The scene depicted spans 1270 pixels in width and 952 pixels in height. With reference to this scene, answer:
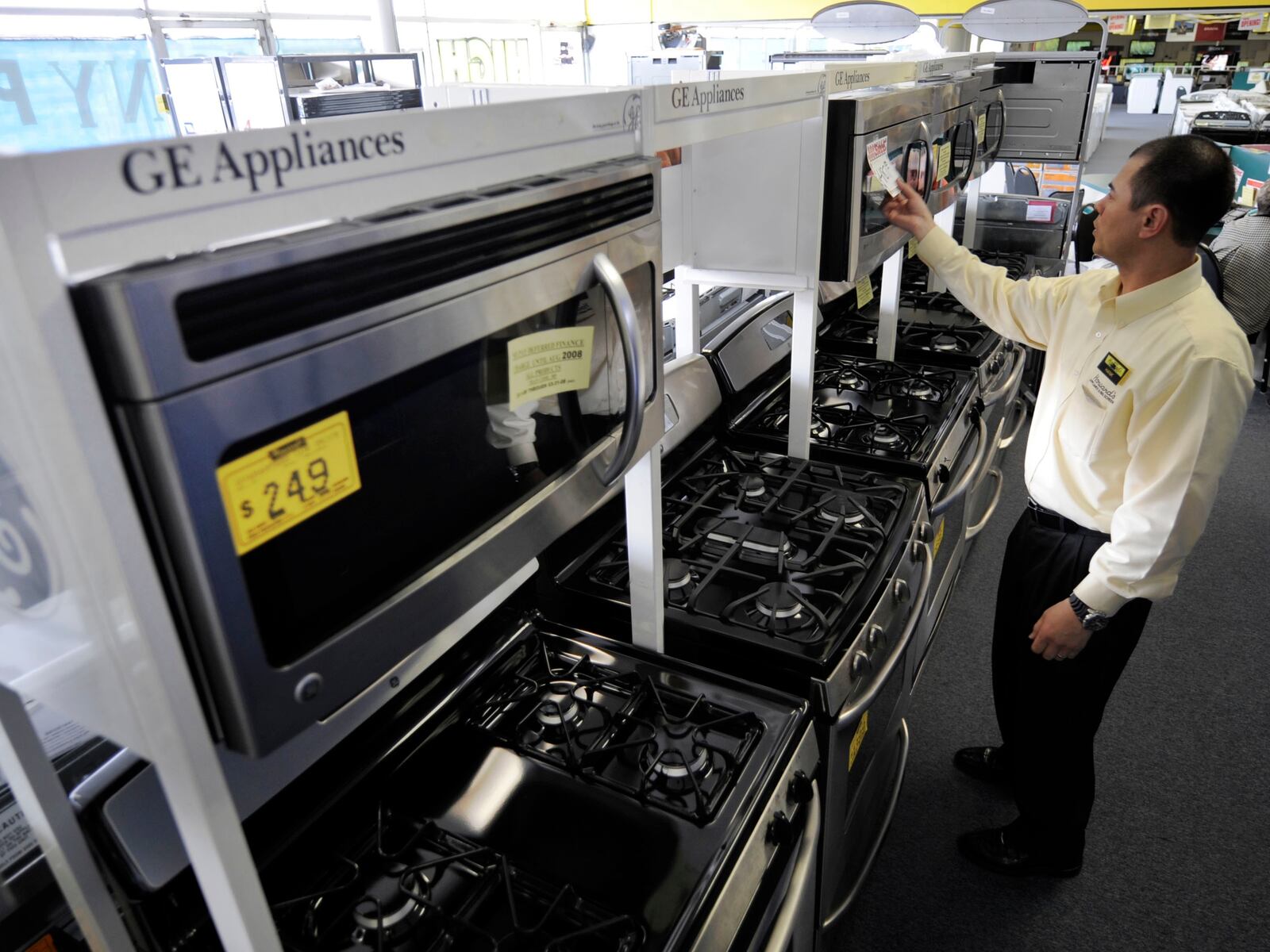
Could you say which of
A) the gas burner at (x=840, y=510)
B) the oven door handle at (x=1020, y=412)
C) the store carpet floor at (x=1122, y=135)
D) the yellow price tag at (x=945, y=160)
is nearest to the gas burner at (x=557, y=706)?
the gas burner at (x=840, y=510)

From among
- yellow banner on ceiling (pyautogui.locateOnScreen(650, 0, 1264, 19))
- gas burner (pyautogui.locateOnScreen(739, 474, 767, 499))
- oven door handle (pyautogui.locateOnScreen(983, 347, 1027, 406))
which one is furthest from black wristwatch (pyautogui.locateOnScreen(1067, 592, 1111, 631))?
yellow banner on ceiling (pyautogui.locateOnScreen(650, 0, 1264, 19))

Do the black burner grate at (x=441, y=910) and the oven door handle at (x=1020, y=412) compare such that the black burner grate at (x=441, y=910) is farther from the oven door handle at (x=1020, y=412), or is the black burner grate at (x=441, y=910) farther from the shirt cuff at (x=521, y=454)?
the oven door handle at (x=1020, y=412)

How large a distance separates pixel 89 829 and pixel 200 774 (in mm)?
441

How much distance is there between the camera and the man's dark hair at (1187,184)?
1581 millimetres

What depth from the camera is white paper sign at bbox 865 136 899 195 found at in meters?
1.84

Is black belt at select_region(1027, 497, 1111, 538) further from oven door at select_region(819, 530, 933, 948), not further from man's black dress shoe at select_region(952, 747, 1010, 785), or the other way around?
man's black dress shoe at select_region(952, 747, 1010, 785)

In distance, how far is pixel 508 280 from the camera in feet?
2.62

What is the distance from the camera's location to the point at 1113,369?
1.68 m

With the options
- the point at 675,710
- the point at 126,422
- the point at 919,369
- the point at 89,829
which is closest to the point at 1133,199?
the point at 919,369

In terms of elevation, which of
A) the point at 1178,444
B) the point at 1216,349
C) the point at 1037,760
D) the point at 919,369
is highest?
the point at 1216,349

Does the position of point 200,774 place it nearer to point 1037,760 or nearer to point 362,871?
point 362,871

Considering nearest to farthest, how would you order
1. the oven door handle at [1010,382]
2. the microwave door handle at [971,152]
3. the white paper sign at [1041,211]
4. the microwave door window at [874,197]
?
the microwave door window at [874,197]
the microwave door handle at [971,152]
the oven door handle at [1010,382]
the white paper sign at [1041,211]

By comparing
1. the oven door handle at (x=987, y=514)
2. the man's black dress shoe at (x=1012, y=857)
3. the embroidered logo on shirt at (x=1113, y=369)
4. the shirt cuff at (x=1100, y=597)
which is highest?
the embroidered logo on shirt at (x=1113, y=369)

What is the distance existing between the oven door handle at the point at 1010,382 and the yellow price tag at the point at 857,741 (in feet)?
4.80
